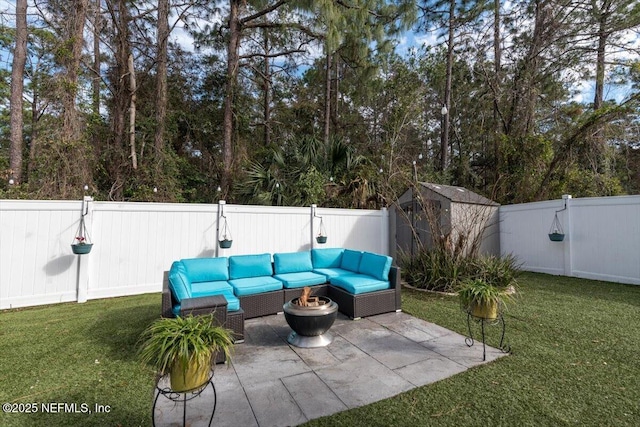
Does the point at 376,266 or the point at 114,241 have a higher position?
the point at 114,241

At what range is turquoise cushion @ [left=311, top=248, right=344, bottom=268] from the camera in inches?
202

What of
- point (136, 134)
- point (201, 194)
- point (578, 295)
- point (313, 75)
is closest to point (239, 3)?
point (313, 75)

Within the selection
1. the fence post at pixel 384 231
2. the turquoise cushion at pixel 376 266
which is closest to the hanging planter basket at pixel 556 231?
the fence post at pixel 384 231

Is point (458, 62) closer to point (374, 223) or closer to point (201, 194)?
point (374, 223)

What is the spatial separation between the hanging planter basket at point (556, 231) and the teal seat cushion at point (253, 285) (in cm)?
618

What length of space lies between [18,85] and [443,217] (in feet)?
33.5

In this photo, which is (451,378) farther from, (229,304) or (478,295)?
(229,304)

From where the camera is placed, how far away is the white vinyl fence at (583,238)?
5.58 m

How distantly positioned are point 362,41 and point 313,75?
322 cm

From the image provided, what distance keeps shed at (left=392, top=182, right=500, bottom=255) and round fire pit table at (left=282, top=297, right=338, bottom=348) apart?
141 inches

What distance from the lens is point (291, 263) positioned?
4770 millimetres

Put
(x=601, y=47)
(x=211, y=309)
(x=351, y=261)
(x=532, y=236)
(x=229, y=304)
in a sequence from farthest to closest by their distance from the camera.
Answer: (x=601, y=47)
(x=532, y=236)
(x=351, y=261)
(x=229, y=304)
(x=211, y=309)

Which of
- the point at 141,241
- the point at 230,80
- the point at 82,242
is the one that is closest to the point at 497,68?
the point at 230,80

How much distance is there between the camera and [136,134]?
26.7 ft
